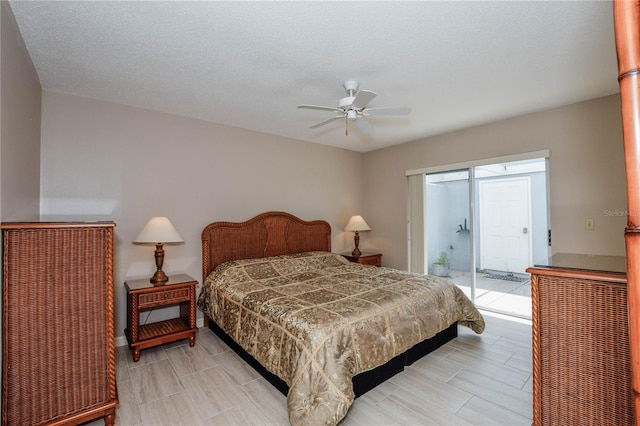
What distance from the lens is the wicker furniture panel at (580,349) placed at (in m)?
1.09

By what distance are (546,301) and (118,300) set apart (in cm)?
357

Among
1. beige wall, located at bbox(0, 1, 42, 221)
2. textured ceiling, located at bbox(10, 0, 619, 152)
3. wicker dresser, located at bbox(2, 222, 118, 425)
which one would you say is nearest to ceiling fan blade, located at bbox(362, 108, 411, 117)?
textured ceiling, located at bbox(10, 0, 619, 152)

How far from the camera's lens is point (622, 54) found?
798 millimetres

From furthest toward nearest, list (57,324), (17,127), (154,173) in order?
1. (154,173)
2. (17,127)
3. (57,324)

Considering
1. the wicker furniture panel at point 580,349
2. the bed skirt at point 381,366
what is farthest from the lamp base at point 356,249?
the wicker furniture panel at point 580,349

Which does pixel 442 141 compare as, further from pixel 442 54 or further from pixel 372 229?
pixel 442 54

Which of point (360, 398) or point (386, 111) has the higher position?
point (386, 111)

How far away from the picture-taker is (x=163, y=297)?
2.81 meters

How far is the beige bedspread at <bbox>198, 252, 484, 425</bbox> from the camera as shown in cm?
178

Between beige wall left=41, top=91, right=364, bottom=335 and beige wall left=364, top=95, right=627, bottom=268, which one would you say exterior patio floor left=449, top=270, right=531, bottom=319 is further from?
beige wall left=41, top=91, right=364, bottom=335

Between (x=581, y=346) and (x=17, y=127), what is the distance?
3322 mm

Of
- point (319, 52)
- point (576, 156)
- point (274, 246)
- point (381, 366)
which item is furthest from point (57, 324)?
point (576, 156)

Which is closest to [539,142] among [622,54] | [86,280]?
[622,54]

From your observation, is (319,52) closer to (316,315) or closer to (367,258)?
(316,315)
